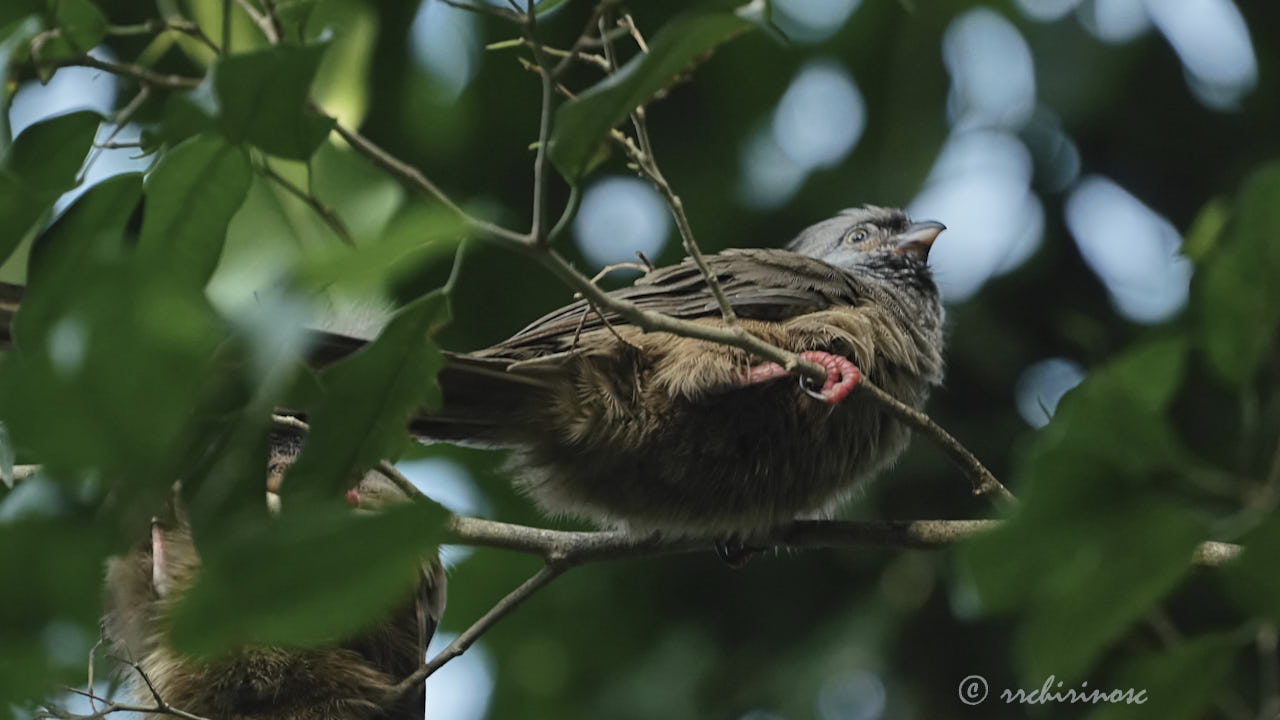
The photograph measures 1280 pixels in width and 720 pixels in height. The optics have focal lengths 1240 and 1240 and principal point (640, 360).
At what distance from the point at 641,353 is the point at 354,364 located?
1.47 metres

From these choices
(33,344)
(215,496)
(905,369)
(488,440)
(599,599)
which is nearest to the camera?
(33,344)

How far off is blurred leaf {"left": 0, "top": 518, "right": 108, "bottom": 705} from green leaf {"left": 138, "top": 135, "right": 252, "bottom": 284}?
35cm

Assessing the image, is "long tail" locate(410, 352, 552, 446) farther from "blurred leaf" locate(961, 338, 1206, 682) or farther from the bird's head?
"blurred leaf" locate(961, 338, 1206, 682)

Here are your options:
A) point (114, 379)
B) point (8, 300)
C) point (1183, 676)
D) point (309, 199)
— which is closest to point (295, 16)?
point (309, 199)

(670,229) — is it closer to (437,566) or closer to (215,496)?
(437,566)

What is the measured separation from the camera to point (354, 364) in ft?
4.66

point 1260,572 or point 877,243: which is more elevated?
point 1260,572

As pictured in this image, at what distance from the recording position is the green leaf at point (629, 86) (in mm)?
1275

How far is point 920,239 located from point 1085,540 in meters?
2.89

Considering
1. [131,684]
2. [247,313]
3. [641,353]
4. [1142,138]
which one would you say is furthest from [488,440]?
[1142,138]

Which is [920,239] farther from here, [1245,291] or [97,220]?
[97,220]

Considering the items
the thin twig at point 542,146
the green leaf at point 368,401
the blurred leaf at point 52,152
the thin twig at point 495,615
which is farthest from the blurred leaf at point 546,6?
the thin twig at point 495,615

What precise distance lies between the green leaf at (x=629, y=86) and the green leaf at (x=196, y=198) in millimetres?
355

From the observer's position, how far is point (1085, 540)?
1078mm
